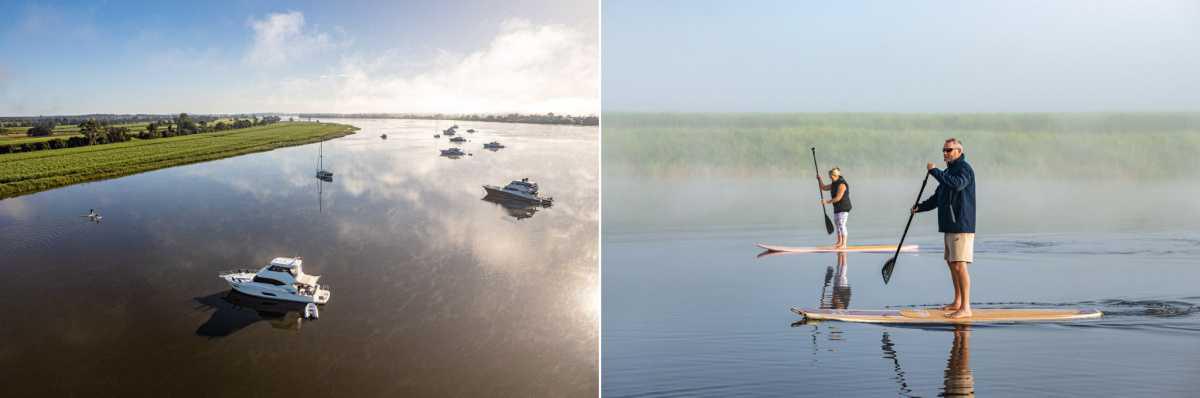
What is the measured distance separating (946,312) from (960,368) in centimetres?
69

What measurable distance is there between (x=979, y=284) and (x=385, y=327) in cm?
383

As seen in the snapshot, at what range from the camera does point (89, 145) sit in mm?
5879

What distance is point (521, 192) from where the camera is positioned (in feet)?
20.8

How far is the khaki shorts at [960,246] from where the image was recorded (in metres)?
4.64

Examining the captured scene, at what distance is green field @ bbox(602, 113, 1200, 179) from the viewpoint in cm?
1272

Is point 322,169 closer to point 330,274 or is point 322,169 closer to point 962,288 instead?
point 330,274

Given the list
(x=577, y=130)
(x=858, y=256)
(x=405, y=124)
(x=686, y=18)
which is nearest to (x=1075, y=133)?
(x=686, y=18)

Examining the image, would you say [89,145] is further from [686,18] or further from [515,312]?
[686,18]

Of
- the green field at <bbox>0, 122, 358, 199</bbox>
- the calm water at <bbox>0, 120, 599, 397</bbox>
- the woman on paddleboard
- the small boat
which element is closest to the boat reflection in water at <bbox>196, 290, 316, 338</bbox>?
the calm water at <bbox>0, 120, 599, 397</bbox>

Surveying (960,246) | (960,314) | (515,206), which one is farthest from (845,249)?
(960,246)

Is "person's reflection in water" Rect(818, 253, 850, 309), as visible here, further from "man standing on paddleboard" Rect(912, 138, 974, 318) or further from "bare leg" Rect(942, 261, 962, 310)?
"man standing on paddleboard" Rect(912, 138, 974, 318)

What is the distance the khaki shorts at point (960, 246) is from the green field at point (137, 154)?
12.1 feet

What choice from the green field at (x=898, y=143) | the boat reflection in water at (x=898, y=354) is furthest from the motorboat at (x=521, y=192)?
the green field at (x=898, y=143)

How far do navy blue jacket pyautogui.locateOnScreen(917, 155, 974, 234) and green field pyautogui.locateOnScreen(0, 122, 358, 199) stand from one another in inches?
143
